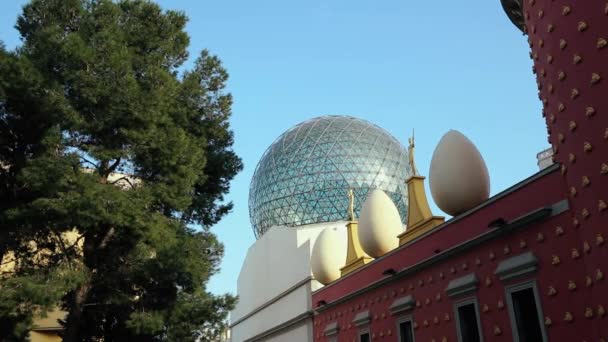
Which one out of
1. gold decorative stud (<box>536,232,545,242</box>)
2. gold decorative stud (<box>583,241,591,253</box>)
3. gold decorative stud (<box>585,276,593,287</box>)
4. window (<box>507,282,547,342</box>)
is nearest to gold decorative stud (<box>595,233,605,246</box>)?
gold decorative stud (<box>583,241,591,253</box>)

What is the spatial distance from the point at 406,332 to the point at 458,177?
Answer: 4305mm

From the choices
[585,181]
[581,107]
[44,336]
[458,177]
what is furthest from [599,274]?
[44,336]

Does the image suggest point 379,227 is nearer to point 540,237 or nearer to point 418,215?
point 418,215

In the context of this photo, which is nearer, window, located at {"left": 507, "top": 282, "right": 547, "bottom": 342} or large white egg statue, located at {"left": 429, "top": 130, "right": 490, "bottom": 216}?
window, located at {"left": 507, "top": 282, "right": 547, "bottom": 342}

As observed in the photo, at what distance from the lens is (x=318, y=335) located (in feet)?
63.1

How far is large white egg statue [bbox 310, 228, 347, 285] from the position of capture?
63.5 feet

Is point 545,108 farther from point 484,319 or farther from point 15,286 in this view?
point 15,286

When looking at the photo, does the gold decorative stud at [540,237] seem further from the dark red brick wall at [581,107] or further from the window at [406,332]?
the window at [406,332]

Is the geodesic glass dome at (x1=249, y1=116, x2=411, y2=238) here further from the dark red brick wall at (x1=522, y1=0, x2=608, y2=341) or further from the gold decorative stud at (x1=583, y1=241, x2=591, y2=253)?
the gold decorative stud at (x1=583, y1=241, x2=591, y2=253)

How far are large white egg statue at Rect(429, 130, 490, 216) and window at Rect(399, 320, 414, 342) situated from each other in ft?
10.5

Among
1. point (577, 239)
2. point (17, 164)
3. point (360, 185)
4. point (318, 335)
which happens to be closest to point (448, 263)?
point (577, 239)

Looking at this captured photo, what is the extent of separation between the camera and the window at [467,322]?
425 inches

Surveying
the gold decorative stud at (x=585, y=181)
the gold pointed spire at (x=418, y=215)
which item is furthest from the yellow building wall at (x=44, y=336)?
the gold decorative stud at (x=585, y=181)

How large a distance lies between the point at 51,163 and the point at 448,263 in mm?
8960
